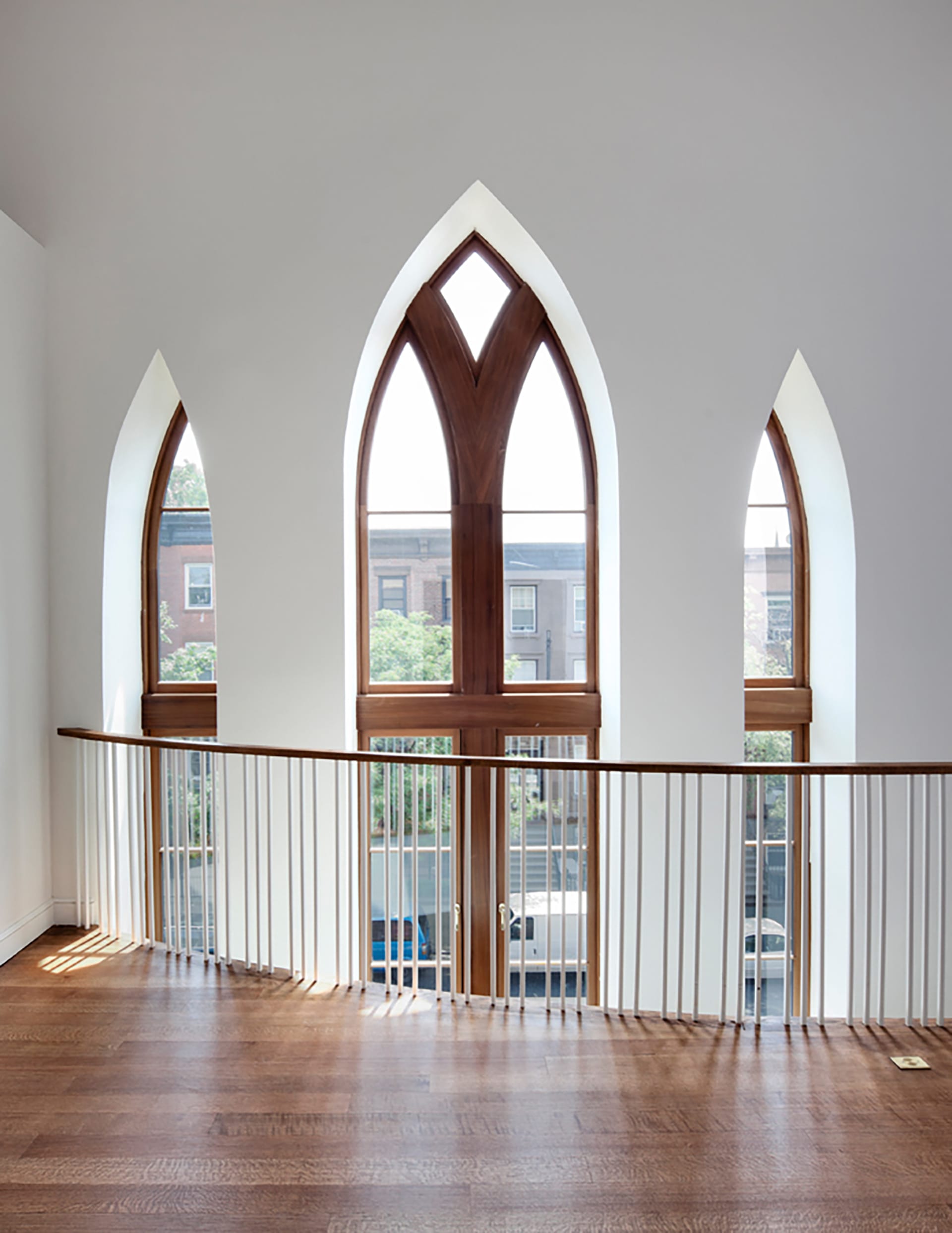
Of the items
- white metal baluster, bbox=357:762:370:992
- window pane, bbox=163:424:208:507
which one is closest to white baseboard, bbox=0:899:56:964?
white metal baluster, bbox=357:762:370:992

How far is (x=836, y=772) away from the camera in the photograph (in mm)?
3275

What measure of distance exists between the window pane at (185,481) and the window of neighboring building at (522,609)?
190 cm

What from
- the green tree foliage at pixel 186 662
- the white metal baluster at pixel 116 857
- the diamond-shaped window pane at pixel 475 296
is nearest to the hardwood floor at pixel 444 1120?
the white metal baluster at pixel 116 857

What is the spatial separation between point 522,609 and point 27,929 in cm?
307

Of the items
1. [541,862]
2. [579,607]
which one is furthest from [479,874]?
[579,607]

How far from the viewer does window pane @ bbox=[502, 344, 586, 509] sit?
203 inches

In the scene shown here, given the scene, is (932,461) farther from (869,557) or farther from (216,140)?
(216,140)

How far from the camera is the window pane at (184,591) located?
5.11m

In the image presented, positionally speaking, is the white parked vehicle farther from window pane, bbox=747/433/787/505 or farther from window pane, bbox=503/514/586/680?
window pane, bbox=747/433/787/505

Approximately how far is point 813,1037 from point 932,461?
10.2 ft

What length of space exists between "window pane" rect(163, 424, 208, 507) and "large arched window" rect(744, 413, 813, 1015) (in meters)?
3.23

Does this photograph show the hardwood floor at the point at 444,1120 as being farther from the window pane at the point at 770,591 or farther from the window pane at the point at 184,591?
the window pane at the point at 770,591

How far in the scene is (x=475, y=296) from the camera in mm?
5109

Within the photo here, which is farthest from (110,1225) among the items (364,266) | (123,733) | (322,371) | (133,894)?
(364,266)
